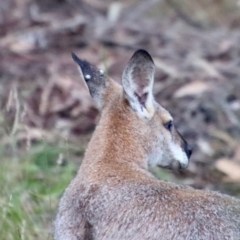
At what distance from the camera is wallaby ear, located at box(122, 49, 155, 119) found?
508cm

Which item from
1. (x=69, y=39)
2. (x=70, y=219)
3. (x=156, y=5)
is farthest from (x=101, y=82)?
(x=156, y=5)

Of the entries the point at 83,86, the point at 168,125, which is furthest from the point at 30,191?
the point at 83,86

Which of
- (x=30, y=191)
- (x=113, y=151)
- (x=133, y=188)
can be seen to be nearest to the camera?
(x=133, y=188)

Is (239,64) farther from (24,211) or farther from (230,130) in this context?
(24,211)

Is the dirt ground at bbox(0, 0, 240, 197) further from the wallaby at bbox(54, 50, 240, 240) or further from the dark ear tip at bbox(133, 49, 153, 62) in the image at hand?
the dark ear tip at bbox(133, 49, 153, 62)

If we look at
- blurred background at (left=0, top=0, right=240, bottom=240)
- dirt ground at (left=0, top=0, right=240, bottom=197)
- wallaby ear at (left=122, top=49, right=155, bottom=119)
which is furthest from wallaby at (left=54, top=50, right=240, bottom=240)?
dirt ground at (left=0, top=0, right=240, bottom=197)

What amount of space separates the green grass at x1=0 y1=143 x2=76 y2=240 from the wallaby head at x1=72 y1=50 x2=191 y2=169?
932 millimetres

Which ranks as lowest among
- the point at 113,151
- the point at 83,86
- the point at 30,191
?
the point at 30,191

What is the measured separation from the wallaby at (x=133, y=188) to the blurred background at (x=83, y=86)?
0.94 meters

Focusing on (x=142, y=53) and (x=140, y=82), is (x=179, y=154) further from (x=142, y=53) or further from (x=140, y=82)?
(x=142, y=53)

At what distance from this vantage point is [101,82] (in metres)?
5.50

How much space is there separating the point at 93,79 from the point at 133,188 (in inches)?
39.2

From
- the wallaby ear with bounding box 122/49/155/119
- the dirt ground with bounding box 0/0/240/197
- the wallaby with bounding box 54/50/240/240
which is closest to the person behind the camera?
the wallaby with bounding box 54/50/240/240

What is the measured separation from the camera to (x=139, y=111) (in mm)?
5207
